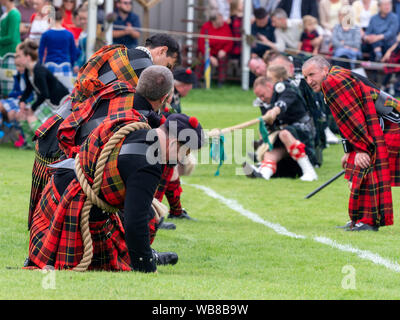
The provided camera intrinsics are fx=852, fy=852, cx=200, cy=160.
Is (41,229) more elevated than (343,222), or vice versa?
(41,229)

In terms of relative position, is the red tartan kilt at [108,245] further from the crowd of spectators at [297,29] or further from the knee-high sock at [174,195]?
the crowd of spectators at [297,29]

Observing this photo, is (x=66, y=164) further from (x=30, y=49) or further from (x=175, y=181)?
(x=30, y=49)

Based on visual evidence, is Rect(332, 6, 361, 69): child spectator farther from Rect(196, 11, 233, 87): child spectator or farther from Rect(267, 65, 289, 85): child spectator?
Rect(267, 65, 289, 85): child spectator

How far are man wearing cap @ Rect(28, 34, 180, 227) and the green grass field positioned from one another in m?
0.84

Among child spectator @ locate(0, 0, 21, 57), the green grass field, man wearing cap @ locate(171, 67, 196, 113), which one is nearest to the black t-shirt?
the green grass field

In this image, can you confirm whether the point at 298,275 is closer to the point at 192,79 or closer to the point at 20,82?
the point at 192,79

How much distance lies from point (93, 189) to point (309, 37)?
591 inches

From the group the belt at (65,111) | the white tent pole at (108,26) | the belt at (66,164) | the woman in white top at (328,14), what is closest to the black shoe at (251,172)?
the white tent pole at (108,26)

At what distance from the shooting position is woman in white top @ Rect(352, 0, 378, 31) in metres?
20.5

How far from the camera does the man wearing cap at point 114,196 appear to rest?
501cm

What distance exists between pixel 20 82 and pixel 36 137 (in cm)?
748

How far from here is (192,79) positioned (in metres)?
9.36

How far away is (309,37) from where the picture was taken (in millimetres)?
19625

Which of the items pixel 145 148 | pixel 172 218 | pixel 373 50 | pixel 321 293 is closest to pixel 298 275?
pixel 321 293
